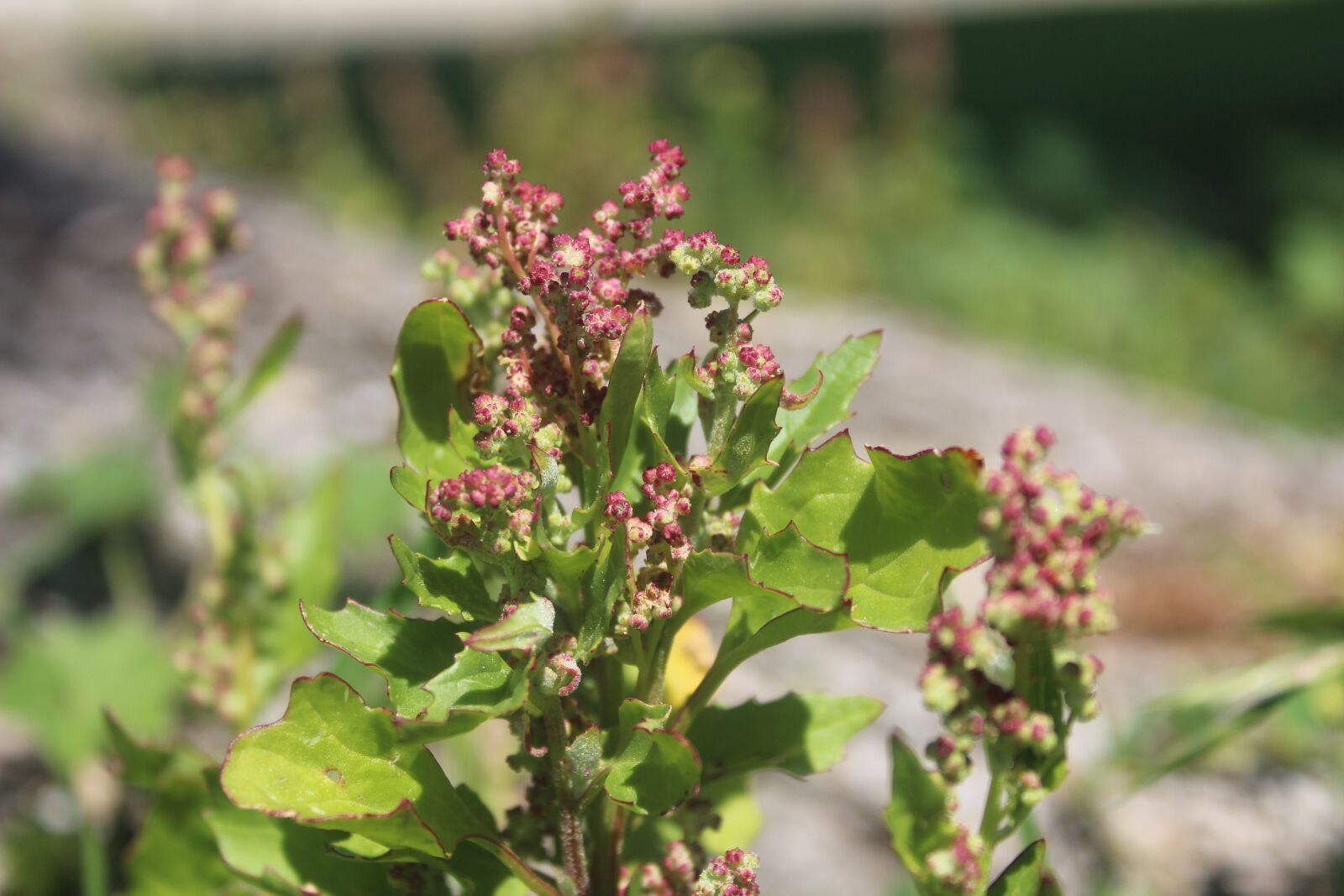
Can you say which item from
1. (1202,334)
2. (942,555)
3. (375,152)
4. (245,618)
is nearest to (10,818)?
(245,618)

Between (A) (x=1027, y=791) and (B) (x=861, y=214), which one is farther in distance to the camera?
(B) (x=861, y=214)

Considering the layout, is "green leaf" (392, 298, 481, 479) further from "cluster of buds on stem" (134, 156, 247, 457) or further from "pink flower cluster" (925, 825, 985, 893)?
"cluster of buds on stem" (134, 156, 247, 457)

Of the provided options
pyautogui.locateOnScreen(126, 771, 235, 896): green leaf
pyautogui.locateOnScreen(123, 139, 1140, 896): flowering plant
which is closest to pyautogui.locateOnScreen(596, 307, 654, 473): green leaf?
pyautogui.locateOnScreen(123, 139, 1140, 896): flowering plant

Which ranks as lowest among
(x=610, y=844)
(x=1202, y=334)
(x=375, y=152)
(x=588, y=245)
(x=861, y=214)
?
(x=610, y=844)

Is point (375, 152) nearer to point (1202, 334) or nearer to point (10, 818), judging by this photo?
point (1202, 334)

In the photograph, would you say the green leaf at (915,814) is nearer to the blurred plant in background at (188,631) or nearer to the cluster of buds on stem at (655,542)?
the cluster of buds on stem at (655,542)

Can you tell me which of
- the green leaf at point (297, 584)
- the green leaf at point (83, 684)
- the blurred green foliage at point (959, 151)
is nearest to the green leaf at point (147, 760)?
the green leaf at point (297, 584)

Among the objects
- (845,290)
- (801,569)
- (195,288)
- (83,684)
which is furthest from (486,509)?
(845,290)
